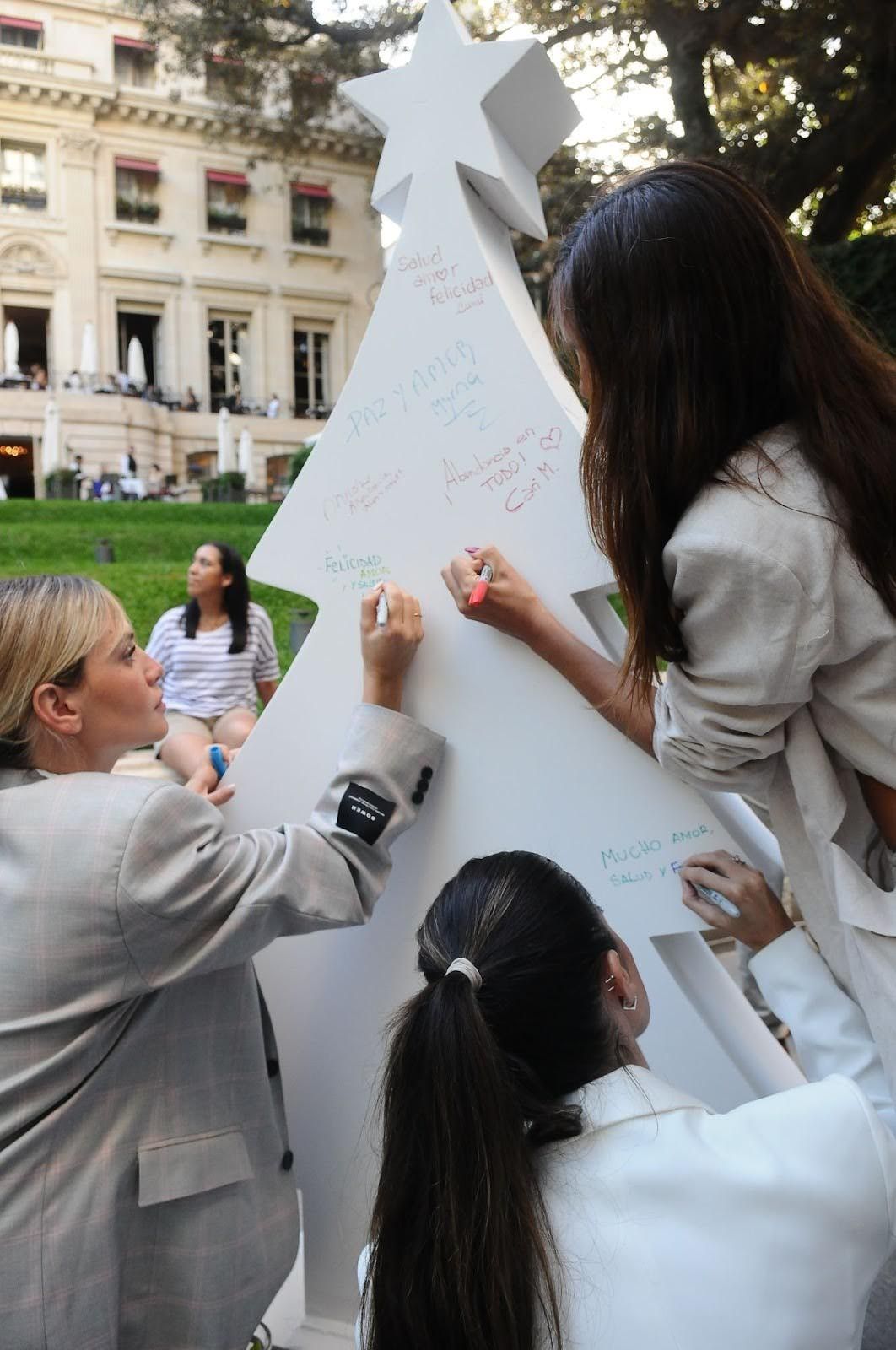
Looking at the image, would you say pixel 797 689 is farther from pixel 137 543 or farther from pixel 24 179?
pixel 24 179

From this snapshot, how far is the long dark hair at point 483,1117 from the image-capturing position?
1011 mm

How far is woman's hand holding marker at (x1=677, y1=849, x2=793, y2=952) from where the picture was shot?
4.52 feet

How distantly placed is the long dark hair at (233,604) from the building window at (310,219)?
990 inches

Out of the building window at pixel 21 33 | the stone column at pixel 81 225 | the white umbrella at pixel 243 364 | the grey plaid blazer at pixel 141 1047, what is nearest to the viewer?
the grey plaid blazer at pixel 141 1047

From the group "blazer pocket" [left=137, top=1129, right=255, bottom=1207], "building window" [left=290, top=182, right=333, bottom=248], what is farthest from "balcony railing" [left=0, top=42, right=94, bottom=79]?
"blazer pocket" [left=137, top=1129, right=255, bottom=1207]

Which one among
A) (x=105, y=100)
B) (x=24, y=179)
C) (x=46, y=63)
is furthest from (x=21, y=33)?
(x=24, y=179)

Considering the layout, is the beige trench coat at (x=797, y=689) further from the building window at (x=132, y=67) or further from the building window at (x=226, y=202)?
the building window at (x=132, y=67)

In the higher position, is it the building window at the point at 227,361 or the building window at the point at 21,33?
the building window at the point at 21,33

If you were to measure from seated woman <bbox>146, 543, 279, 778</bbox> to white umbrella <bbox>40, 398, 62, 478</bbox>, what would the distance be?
17173mm

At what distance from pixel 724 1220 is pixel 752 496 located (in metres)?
0.72

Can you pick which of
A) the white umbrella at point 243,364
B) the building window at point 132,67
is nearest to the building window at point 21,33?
the building window at point 132,67

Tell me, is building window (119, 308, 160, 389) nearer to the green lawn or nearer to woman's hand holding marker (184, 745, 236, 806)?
the green lawn

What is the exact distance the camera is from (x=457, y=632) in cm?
179

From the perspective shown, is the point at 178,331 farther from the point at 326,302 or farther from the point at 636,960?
the point at 636,960
